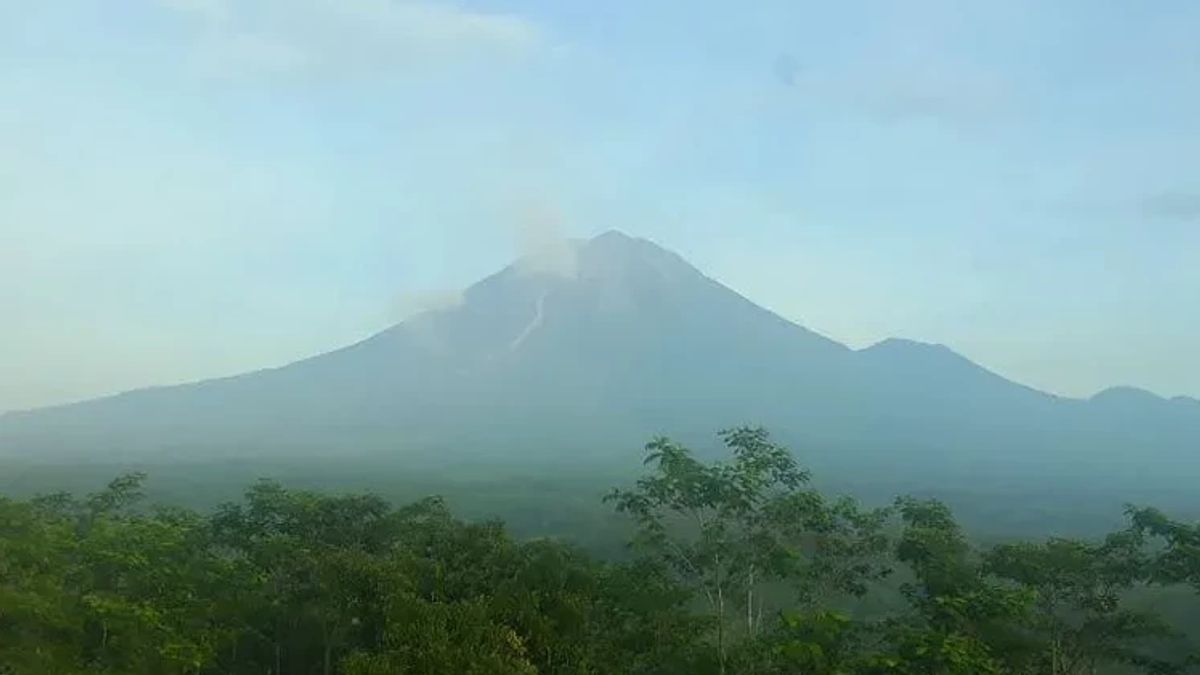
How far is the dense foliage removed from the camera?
1447 cm

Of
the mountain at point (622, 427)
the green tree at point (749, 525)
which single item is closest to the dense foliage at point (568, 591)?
the green tree at point (749, 525)

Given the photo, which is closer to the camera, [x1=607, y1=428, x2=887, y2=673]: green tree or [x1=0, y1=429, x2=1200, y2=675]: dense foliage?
[x1=0, y1=429, x2=1200, y2=675]: dense foliage

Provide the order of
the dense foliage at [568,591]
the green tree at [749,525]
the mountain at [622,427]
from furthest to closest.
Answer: the mountain at [622,427] → the green tree at [749,525] → the dense foliage at [568,591]

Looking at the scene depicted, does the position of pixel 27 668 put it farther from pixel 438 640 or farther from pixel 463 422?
pixel 463 422

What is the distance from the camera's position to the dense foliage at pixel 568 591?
14.5 metres

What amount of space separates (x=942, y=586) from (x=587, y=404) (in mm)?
166064

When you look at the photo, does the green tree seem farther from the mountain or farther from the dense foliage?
the mountain

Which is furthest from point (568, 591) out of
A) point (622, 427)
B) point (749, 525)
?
point (622, 427)

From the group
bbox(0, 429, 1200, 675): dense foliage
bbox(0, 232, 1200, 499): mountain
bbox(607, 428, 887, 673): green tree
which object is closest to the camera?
bbox(0, 429, 1200, 675): dense foliage

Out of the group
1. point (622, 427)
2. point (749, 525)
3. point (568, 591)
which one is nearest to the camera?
point (568, 591)

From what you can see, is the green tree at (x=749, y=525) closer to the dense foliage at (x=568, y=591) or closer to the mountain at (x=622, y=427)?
the dense foliage at (x=568, y=591)

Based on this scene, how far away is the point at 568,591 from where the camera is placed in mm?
16016

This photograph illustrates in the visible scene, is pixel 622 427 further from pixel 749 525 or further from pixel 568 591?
pixel 568 591

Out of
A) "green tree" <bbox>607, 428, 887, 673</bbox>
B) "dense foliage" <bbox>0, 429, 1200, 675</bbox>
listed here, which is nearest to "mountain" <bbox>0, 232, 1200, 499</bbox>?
"green tree" <bbox>607, 428, 887, 673</bbox>
